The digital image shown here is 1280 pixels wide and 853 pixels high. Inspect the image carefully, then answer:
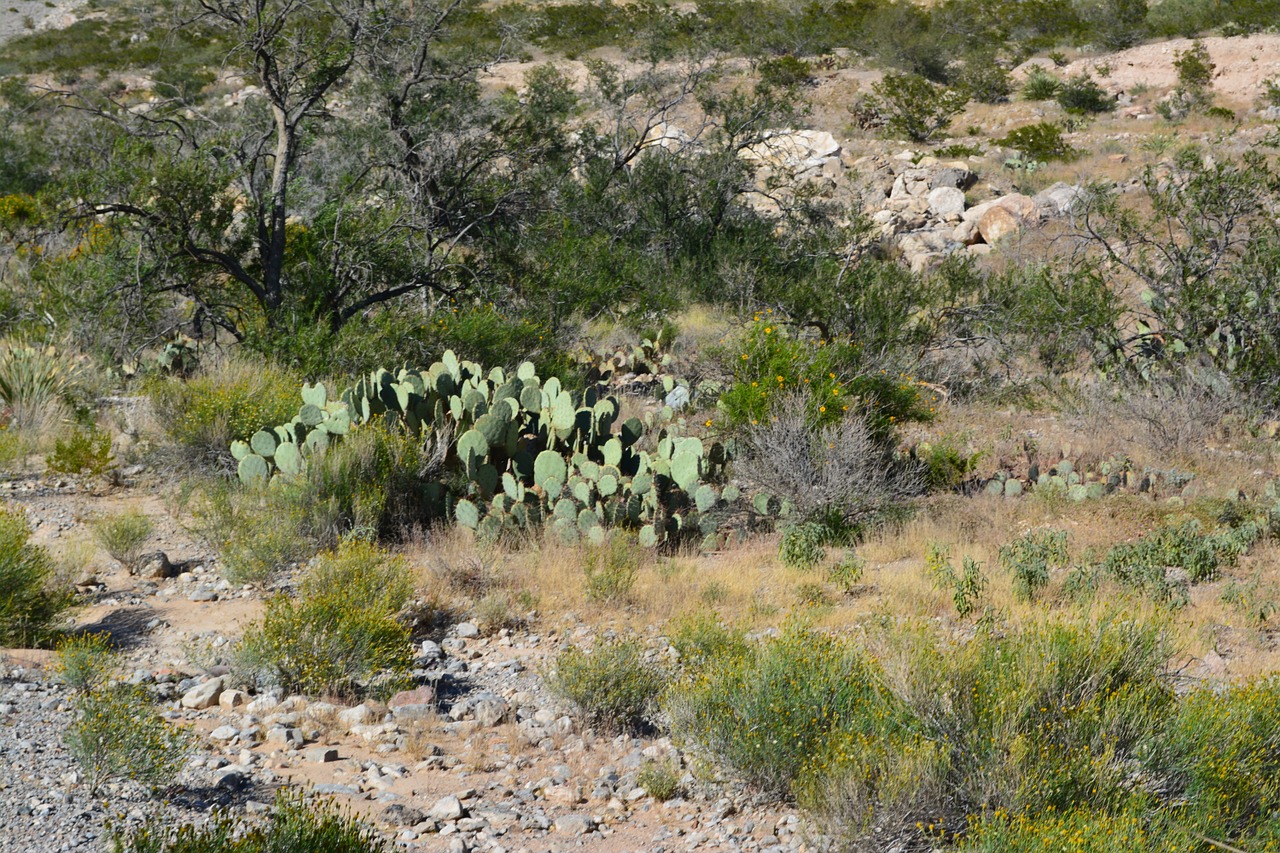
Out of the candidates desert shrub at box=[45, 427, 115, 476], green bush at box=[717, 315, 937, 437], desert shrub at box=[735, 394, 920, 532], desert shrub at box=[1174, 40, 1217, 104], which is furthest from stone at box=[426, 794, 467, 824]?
desert shrub at box=[1174, 40, 1217, 104]

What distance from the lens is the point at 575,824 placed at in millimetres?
4422

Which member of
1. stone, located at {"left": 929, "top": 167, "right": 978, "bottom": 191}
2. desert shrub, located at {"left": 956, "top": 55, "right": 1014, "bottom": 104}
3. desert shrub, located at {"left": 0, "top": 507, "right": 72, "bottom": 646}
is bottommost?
desert shrub, located at {"left": 0, "top": 507, "right": 72, "bottom": 646}

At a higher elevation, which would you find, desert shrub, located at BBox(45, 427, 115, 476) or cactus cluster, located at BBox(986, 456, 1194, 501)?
desert shrub, located at BBox(45, 427, 115, 476)

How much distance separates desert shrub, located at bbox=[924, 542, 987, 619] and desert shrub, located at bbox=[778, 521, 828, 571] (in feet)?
2.54

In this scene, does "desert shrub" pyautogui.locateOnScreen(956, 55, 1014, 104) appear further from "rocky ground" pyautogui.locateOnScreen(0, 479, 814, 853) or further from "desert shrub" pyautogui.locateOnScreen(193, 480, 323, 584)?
"rocky ground" pyautogui.locateOnScreen(0, 479, 814, 853)

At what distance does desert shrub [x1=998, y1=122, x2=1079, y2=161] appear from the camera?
91.7ft

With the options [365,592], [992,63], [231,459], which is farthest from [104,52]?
[365,592]

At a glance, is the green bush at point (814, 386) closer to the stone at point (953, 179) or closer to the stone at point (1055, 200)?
the stone at point (1055, 200)

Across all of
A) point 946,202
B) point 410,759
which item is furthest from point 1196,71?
point 410,759

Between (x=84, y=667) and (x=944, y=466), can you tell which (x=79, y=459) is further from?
(x=944, y=466)

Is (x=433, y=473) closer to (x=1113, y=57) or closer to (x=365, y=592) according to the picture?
(x=365, y=592)

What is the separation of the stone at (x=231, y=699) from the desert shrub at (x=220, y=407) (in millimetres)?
4407

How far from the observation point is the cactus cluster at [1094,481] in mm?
9328

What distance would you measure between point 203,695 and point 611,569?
2691 mm
